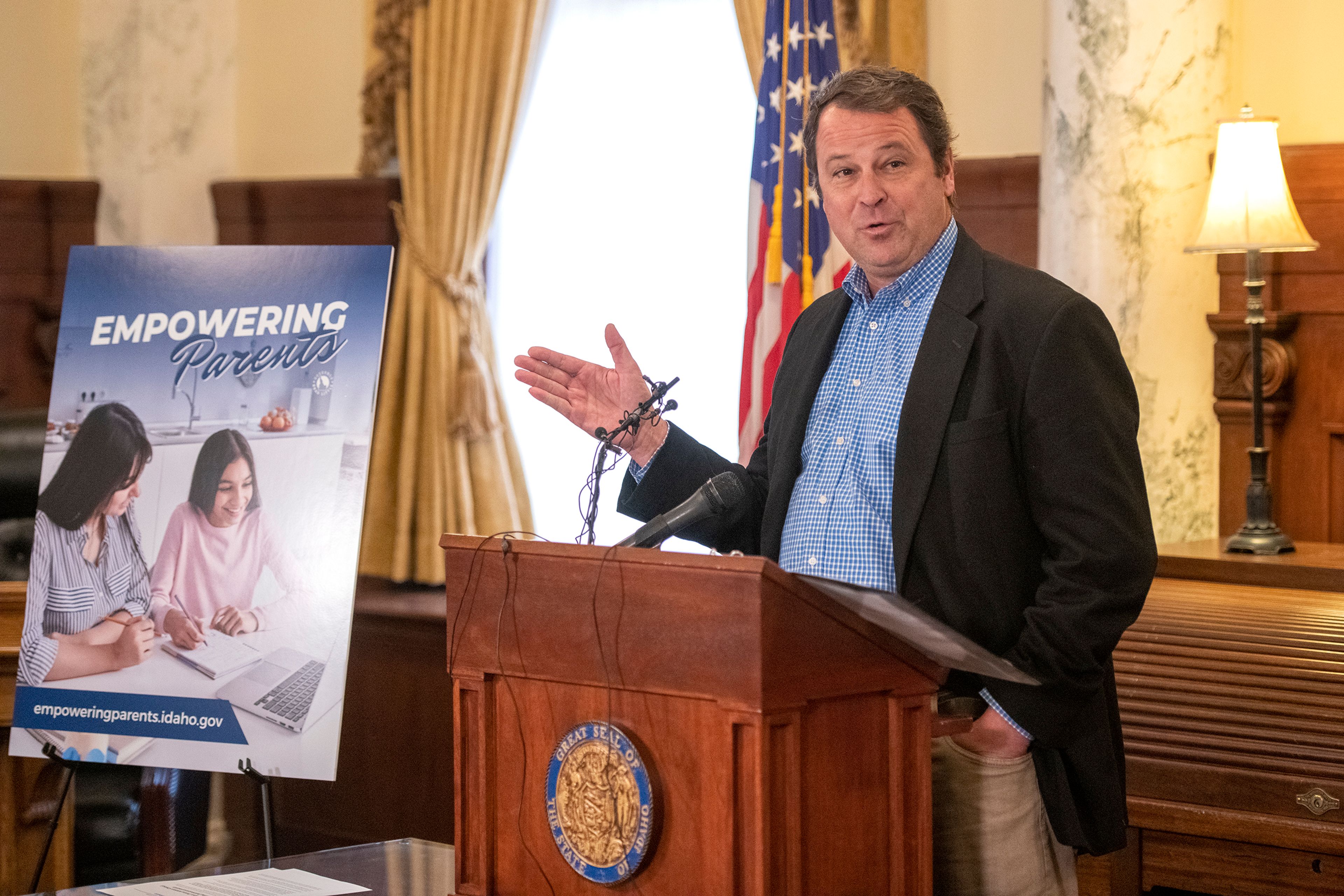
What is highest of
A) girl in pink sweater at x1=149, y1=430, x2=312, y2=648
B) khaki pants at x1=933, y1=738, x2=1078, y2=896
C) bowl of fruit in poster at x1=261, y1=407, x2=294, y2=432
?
bowl of fruit in poster at x1=261, y1=407, x2=294, y2=432

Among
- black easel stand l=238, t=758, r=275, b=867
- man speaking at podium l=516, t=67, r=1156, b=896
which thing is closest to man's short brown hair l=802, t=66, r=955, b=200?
man speaking at podium l=516, t=67, r=1156, b=896

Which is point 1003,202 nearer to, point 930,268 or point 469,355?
point 469,355

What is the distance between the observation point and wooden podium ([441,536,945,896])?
1.43m

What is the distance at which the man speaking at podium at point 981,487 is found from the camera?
5.84ft

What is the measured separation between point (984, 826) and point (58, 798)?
1.87 metres

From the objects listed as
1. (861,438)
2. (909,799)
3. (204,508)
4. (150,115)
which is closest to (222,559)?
(204,508)

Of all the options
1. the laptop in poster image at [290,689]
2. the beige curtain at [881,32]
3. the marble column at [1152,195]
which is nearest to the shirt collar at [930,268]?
the laptop in poster image at [290,689]

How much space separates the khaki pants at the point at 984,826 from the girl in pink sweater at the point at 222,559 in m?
1.40

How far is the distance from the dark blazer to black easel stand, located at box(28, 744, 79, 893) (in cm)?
168

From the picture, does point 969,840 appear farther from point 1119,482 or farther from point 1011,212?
point 1011,212

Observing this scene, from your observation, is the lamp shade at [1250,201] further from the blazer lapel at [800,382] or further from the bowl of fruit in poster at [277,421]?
the bowl of fruit in poster at [277,421]

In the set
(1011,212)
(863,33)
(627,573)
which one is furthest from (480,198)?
(627,573)

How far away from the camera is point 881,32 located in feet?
14.5

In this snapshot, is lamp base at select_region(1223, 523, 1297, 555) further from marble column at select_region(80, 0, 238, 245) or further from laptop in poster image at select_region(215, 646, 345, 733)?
marble column at select_region(80, 0, 238, 245)
